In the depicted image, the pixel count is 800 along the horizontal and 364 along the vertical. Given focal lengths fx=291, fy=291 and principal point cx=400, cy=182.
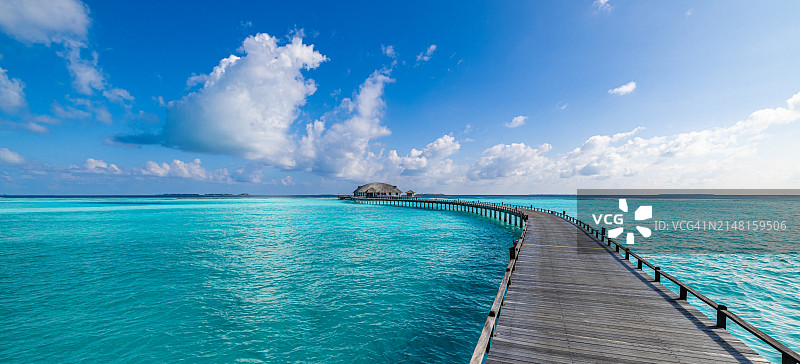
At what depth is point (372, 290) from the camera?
43.8 ft

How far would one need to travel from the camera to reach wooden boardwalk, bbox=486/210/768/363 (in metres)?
5.78

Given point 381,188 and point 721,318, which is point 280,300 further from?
point 381,188

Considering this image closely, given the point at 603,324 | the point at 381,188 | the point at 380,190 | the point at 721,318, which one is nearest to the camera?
the point at 721,318

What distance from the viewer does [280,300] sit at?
40.2ft

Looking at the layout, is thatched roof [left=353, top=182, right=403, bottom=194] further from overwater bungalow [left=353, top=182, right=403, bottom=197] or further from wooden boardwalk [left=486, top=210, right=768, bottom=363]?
wooden boardwalk [left=486, top=210, right=768, bottom=363]

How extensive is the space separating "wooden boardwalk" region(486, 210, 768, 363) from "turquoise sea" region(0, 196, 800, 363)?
2.39 meters

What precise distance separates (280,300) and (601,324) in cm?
1129

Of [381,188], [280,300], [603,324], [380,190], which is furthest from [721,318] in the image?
[381,188]

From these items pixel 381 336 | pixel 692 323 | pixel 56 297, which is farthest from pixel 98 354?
pixel 692 323

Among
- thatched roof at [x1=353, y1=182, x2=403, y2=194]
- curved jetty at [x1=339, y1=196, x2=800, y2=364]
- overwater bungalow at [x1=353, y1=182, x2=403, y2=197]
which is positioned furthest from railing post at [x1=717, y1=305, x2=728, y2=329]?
thatched roof at [x1=353, y1=182, x2=403, y2=194]

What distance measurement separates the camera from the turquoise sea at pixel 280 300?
8828 millimetres

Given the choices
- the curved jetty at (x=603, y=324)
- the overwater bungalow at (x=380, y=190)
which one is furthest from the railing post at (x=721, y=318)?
the overwater bungalow at (x=380, y=190)

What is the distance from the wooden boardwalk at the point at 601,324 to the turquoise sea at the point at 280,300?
2.39 meters

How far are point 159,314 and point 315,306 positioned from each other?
18.9ft
